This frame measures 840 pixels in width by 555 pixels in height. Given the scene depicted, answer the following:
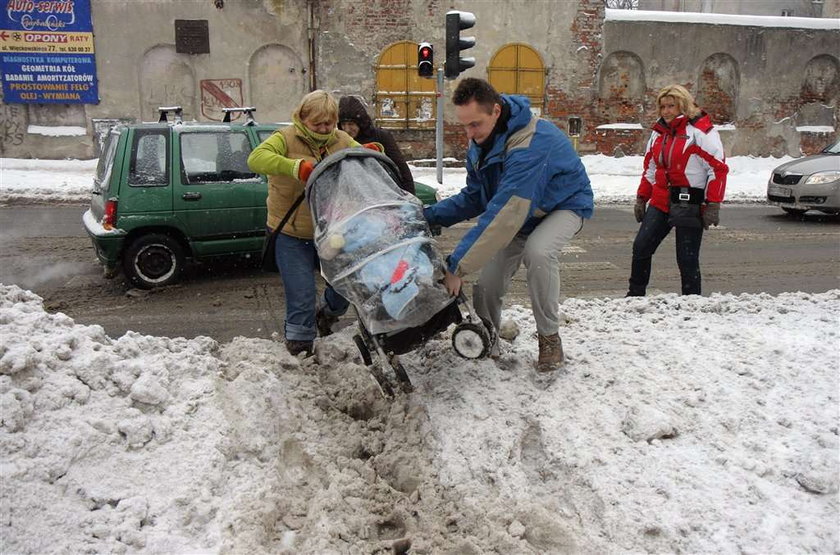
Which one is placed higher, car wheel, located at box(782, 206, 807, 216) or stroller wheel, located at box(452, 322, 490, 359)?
stroller wheel, located at box(452, 322, 490, 359)

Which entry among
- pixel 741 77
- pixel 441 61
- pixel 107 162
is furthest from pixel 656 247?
pixel 741 77

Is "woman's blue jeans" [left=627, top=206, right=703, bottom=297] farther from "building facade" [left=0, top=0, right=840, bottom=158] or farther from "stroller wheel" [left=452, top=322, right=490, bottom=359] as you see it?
"building facade" [left=0, top=0, right=840, bottom=158]

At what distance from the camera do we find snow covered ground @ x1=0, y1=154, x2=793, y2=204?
15.3 metres

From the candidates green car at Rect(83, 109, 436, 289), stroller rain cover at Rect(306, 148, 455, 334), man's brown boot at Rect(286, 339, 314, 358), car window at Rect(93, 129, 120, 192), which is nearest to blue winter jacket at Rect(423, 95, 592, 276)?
stroller rain cover at Rect(306, 148, 455, 334)

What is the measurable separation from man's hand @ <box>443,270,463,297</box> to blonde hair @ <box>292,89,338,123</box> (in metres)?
1.39

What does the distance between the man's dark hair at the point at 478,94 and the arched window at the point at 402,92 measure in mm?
17417

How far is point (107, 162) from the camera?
7574 mm

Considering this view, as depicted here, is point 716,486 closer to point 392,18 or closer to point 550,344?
point 550,344

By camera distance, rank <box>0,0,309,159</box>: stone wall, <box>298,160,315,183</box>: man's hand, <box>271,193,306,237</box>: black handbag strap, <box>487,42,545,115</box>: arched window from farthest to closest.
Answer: <box>487,42,545,115</box>: arched window → <box>0,0,309,159</box>: stone wall → <box>271,193,306,237</box>: black handbag strap → <box>298,160,315,183</box>: man's hand

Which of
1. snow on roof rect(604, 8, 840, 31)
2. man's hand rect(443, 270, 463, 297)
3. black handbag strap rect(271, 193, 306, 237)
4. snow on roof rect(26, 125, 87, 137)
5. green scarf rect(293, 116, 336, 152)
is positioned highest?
snow on roof rect(604, 8, 840, 31)

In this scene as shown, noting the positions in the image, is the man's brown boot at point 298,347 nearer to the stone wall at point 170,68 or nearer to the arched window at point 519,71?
the stone wall at point 170,68

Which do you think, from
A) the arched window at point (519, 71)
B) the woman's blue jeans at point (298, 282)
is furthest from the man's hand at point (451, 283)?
the arched window at point (519, 71)

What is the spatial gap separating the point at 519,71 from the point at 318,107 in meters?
18.2

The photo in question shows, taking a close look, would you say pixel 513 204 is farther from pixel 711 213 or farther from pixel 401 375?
pixel 711 213
